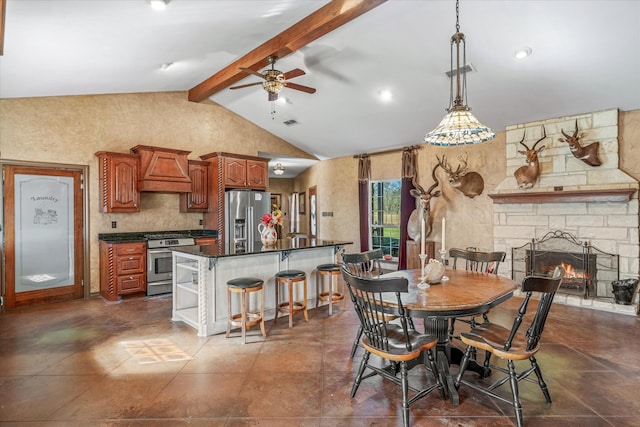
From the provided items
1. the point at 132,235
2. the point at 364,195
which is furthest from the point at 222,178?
the point at 364,195

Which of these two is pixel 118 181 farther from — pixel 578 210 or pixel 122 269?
pixel 578 210

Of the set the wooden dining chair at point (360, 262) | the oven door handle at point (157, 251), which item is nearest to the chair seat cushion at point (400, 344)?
the wooden dining chair at point (360, 262)

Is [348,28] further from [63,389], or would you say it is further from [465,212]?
[63,389]

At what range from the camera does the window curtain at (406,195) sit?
268 inches

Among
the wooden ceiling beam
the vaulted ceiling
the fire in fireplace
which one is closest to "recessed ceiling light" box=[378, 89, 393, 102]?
the vaulted ceiling

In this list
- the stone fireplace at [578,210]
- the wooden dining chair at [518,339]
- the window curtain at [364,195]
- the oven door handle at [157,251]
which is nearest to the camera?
the wooden dining chair at [518,339]

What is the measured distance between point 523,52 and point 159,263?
5854 mm

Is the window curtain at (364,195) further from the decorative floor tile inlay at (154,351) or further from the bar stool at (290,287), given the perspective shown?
the decorative floor tile inlay at (154,351)

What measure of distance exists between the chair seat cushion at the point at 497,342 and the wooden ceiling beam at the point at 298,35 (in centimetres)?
315

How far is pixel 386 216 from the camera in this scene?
764cm

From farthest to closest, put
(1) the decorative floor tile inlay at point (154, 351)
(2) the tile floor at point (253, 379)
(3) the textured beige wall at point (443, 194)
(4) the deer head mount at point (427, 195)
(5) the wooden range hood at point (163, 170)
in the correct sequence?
(4) the deer head mount at point (427, 195)
(3) the textured beige wall at point (443, 194)
(5) the wooden range hood at point (163, 170)
(1) the decorative floor tile inlay at point (154, 351)
(2) the tile floor at point (253, 379)

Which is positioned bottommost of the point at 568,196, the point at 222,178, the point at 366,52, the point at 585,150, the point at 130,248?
the point at 130,248

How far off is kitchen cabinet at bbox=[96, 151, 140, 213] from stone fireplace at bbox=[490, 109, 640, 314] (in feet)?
19.4

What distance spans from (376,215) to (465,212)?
2.11m
